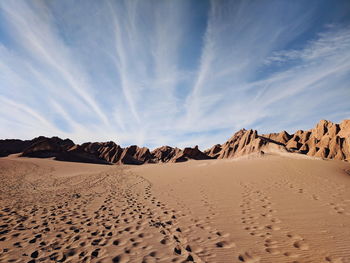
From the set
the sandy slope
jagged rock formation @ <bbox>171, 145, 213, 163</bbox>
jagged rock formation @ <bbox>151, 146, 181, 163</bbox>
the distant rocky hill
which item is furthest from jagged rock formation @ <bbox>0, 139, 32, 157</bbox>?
the sandy slope

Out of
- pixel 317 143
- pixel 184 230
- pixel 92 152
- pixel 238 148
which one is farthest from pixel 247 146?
pixel 92 152

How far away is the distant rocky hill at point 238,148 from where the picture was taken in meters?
64.1

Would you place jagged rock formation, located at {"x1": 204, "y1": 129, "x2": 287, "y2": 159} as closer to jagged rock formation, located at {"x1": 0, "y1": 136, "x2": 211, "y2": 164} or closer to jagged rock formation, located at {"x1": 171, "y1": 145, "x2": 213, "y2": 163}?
jagged rock formation, located at {"x1": 171, "y1": 145, "x2": 213, "y2": 163}

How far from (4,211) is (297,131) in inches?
4584

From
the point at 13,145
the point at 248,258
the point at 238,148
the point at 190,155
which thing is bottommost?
the point at 248,258

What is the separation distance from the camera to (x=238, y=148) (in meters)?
87.8

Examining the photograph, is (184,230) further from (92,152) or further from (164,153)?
(164,153)

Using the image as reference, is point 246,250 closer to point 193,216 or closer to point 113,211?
point 193,216

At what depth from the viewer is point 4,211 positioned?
8188 mm

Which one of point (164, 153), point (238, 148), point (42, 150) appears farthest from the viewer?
point (164, 153)

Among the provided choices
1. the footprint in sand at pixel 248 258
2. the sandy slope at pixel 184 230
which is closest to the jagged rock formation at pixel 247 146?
the sandy slope at pixel 184 230

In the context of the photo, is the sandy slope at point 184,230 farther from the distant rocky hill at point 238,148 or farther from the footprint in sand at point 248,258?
the distant rocky hill at point 238,148

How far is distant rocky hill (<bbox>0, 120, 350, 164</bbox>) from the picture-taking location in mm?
64062

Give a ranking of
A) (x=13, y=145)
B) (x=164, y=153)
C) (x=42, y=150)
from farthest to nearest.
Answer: (x=164, y=153)
(x=13, y=145)
(x=42, y=150)
